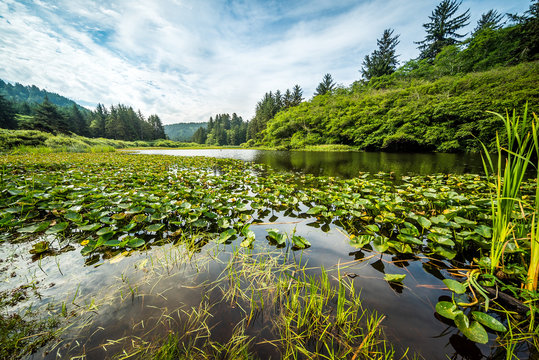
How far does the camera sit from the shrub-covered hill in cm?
1139

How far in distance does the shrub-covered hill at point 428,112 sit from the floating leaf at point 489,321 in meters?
11.2

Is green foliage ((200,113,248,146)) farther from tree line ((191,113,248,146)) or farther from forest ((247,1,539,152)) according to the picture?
forest ((247,1,539,152))

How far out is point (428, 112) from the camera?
14.1 metres

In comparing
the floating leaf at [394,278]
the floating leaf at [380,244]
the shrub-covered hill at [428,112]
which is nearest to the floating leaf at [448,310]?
the floating leaf at [394,278]

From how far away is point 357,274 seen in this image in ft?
5.14

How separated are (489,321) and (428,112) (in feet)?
59.9

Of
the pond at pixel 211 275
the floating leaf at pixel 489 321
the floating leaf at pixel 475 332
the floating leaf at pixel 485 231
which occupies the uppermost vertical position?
the floating leaf at pixel 485 231

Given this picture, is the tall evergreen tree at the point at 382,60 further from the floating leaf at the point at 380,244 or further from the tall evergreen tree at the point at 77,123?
the tall evergreen tree at the point at 77,123

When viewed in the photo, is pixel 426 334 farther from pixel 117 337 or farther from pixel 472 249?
pixel 117 337

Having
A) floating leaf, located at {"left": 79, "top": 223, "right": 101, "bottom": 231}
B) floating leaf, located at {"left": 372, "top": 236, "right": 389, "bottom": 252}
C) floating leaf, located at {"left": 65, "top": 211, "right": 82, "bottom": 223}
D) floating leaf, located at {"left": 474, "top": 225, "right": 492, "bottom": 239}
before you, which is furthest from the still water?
floating leaf, located at {"left": 65, "top": 211, "right": 82, "bottom": 223}

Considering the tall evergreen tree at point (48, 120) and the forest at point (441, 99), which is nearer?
the forest at point (441, 99)

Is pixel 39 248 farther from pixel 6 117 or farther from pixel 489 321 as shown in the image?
pixel 6 117

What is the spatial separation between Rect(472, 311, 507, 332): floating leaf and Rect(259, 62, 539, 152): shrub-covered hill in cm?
1116

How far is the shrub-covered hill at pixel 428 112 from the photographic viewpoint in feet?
37.4
